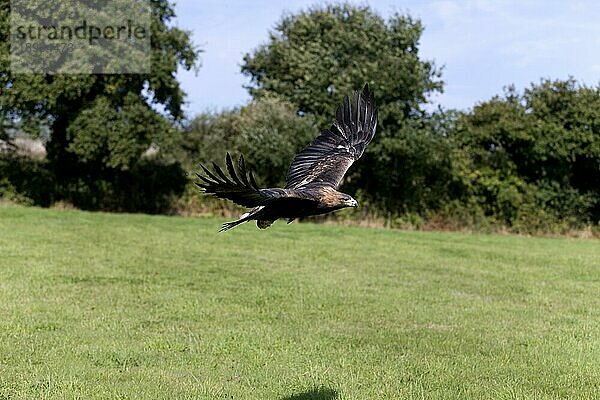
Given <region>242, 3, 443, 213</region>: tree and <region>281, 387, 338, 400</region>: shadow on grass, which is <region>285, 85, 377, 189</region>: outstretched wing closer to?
<region>281, 387, 338, 400</region>: shadow on grass

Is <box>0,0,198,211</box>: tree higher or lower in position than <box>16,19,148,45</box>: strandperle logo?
lower

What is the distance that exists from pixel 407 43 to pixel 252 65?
9199 millimetres

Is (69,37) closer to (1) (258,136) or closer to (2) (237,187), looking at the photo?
(1) (258,136)

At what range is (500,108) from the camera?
26.9 metres

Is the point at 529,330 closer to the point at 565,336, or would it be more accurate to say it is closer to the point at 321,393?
the point at 565,336

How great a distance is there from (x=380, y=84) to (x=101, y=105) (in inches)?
377

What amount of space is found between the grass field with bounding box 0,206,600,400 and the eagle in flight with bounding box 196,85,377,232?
1.98 m

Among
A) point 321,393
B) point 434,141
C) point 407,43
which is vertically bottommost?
point 321,393

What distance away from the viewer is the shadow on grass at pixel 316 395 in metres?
6.48

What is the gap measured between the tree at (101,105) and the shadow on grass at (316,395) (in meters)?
19.3

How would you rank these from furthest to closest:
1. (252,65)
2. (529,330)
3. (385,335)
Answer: (252,65) < (529,330) < (385,335)

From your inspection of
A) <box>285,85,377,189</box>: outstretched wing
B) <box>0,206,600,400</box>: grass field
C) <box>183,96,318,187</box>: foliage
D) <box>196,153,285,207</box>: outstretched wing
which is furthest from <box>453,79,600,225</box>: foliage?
<box>196,153,285,207</box>: outstretched wing

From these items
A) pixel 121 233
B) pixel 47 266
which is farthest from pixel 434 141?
pixel 47 266

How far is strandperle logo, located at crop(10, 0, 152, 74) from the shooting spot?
934 inches
